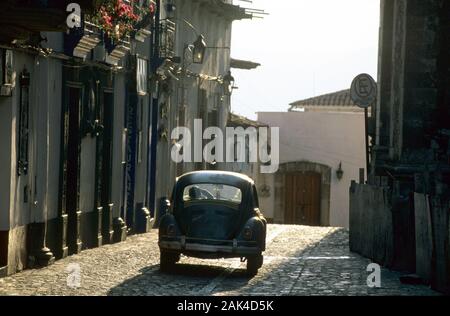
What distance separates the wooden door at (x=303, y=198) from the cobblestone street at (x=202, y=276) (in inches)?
943

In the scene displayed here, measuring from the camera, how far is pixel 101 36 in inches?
955

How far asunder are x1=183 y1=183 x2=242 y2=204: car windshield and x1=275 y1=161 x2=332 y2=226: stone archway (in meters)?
29.7

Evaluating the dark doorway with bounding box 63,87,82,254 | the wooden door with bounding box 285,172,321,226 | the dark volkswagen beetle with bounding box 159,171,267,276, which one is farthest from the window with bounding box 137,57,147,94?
the wooden door with bounding box 285,172,321,226

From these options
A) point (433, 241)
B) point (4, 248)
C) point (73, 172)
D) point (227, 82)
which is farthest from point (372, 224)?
point (227, 82)

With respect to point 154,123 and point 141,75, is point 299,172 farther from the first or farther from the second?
point 141,75

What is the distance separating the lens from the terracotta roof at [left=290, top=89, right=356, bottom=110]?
58.1 metres

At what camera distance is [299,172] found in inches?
2007

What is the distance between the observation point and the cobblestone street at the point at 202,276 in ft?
58.3

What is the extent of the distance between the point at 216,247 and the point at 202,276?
680 millimetres

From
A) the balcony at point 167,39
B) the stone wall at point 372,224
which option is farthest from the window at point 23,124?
the balcony at point 167,39

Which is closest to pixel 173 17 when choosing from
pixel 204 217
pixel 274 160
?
pixel 204 217

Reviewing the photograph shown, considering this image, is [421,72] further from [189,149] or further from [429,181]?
[189,149]

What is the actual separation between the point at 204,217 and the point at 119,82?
25.6ft

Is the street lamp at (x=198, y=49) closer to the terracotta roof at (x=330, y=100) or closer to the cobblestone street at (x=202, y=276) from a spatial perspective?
the cobblestone street at (x=202, y=276)
